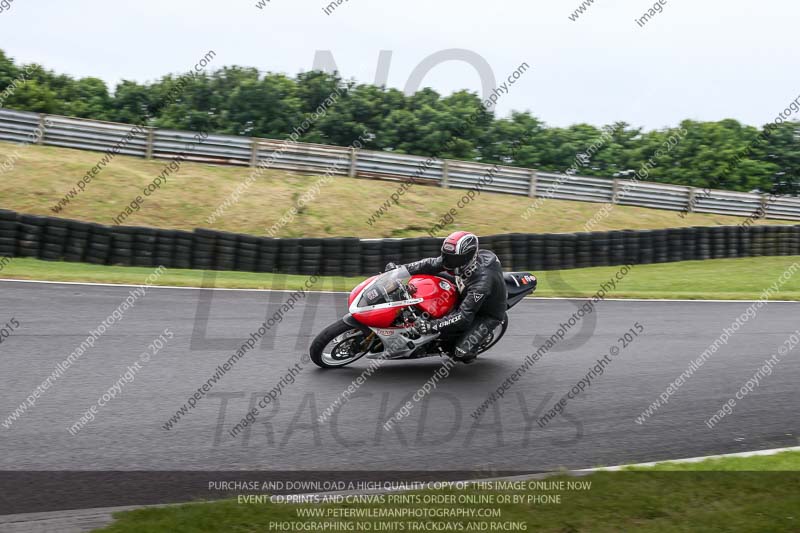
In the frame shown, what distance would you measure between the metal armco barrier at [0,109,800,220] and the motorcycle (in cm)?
1747

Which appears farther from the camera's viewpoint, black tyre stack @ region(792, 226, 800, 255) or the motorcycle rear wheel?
black tyre stack @ region(792, 226, 800, 255)

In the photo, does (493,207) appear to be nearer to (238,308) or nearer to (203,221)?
(203,221)

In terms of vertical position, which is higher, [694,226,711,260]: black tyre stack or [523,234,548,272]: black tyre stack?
[694,226,711,260]: black tyre stack

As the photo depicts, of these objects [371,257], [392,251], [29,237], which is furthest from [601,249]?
[29,237]

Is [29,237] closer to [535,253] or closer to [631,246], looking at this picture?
[535,253]

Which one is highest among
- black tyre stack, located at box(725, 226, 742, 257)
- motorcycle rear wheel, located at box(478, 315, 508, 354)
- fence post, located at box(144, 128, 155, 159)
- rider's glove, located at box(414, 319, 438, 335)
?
fence post, located at box(144, 128, 155, 159)

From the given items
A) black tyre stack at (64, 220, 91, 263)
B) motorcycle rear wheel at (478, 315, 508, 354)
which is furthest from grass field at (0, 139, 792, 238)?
motorcycle rear wheel at (478, 315, 508, 354)

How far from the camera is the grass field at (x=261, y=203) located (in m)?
21.0

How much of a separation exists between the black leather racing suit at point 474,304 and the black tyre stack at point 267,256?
7732 mm

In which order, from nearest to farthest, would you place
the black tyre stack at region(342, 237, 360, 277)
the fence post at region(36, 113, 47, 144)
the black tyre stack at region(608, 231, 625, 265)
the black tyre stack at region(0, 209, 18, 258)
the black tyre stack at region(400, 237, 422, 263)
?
the black tyre stack at region(0, 209, 18, 258) < the black tyre stack at region(342, 237, 360, 277) < the black tyre stack at region(400, 237, 422, 263) < the black tyre stack at region(608, 231, 625, 265) < the fence post at region(36, 113, 47, 144)

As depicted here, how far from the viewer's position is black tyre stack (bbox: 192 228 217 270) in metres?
16.3

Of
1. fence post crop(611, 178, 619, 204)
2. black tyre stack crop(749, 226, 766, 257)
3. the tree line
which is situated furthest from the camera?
the tree line

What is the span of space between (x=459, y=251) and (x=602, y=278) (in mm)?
10362

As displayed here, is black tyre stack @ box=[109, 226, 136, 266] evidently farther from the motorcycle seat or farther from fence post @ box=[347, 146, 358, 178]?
fence post @ box=[347, 146, 358, 178]
